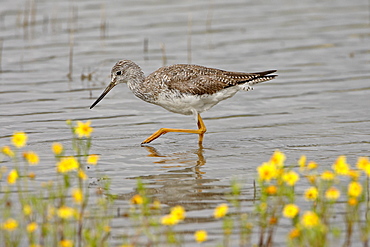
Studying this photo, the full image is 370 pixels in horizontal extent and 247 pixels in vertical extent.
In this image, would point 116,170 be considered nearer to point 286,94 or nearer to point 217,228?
point 217,228

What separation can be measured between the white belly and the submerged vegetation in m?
2.46

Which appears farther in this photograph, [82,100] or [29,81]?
[29,81]

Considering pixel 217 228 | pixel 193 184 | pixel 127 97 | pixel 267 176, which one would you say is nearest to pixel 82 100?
pixel 127 97

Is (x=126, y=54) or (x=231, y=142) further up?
(x=126, y=54)

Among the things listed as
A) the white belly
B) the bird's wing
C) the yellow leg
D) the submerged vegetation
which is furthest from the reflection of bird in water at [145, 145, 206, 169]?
the submerged vegetation

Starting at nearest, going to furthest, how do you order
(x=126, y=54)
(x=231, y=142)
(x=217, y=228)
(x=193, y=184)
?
(x=217, y=228) → (x=193, y=184) → (x=231, y=142) → (x=126, y=54)

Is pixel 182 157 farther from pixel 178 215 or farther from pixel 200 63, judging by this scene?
pixel 200 63

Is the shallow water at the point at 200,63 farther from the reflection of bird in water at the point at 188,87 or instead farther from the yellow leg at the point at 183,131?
the reflection of bird in water at the point at 188,87

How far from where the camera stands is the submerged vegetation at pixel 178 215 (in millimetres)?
5289

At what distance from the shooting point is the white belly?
1012 centimetres

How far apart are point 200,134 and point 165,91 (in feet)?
2.61

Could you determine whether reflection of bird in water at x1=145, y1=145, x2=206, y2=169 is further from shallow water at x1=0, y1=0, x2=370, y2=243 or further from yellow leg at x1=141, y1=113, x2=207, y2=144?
yellow leg at x1=141, y1=113, x2=207, y2=144

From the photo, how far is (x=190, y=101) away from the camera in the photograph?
1016cm

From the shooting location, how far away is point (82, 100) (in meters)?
12.4
